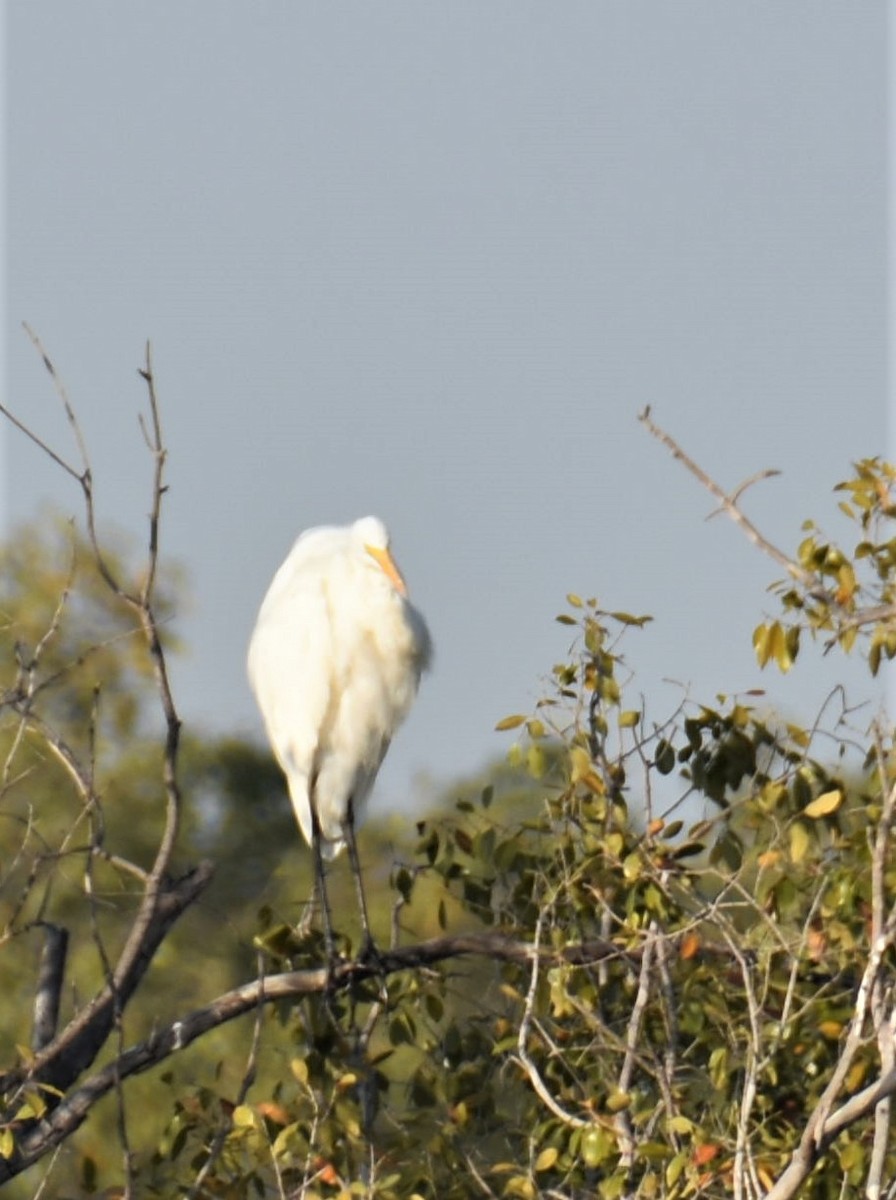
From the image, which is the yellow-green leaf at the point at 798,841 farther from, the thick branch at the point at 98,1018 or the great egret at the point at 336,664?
the great egret at the point at 336,664

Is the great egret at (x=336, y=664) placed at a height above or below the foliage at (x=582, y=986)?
above

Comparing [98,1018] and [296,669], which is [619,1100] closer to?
[98,1018]

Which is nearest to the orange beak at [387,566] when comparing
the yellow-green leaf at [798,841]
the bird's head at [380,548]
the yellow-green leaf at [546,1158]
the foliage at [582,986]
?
the bird's head at [380,548]

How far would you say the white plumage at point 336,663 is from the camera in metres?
4.96

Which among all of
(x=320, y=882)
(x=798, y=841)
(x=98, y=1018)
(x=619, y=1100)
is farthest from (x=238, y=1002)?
(x=320, y=882)

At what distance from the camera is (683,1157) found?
120 inches

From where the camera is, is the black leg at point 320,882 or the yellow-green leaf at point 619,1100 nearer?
the yellow-green leaf at point 619,1100

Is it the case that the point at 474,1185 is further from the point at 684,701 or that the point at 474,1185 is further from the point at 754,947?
the point at 684,701

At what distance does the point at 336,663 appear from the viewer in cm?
497

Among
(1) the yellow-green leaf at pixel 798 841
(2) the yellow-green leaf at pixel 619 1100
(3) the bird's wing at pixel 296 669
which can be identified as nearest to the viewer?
(2) the yellow-green leaf at pixel 619 1100

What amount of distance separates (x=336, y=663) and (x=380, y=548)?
29cm

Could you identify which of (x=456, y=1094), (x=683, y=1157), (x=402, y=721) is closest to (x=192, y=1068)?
(x=402, y=721)

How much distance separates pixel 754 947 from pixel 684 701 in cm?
41

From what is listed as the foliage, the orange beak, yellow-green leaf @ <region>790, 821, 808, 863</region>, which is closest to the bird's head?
the orange beak
